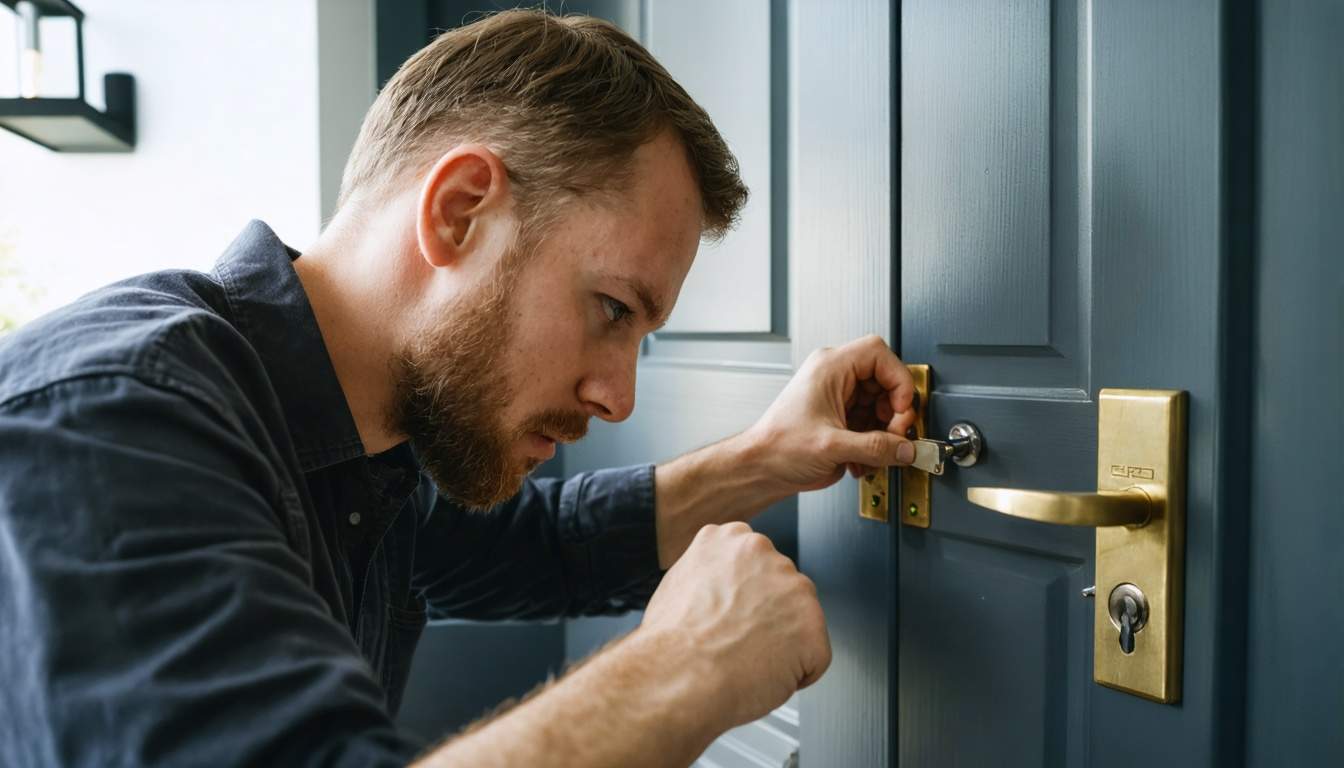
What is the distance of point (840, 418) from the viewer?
900 mm

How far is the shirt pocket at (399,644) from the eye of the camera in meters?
1.05

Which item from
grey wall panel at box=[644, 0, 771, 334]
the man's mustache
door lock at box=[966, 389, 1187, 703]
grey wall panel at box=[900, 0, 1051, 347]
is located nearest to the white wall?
grey wall panel at box=[644, 0, 771, 334]

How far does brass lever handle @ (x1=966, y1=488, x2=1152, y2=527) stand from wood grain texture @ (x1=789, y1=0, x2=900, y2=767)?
0.25 metres

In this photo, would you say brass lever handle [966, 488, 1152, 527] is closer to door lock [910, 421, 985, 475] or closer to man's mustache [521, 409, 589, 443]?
door lock [910, 421, 985, 475]

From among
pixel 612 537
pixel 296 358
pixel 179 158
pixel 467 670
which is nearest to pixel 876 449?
pixel 612 537

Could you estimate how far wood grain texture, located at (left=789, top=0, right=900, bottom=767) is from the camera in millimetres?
852

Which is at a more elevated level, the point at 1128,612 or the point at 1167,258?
the point at 1167,258

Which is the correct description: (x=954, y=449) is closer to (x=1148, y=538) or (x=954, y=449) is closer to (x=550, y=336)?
Answer: (x=1148, y=538)

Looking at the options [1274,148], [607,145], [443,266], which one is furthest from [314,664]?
[1274,148]

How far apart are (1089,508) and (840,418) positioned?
0.31 metres

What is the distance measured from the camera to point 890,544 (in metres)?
0.87

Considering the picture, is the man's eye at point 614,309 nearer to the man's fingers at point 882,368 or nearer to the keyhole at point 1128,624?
the man's fingers at point 882,368

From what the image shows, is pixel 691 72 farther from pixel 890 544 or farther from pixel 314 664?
pixel 314 664

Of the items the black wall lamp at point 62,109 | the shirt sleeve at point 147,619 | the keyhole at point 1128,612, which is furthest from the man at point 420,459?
the black wall lamp at point 62,109
